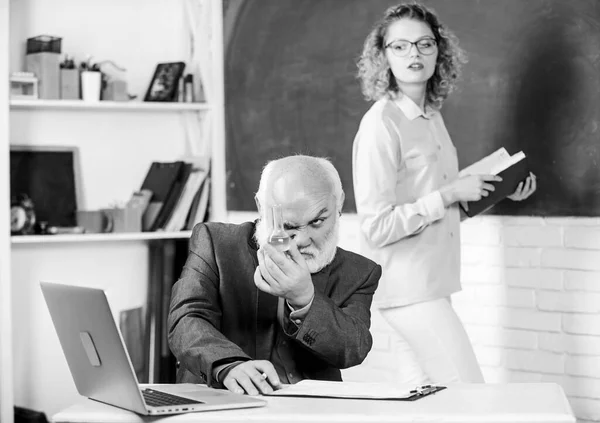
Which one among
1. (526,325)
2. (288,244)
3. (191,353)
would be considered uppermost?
(288,244)

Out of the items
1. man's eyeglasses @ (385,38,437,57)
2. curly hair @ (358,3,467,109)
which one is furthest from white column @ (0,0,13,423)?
man's eyeglasses @ (385,38,437,57)

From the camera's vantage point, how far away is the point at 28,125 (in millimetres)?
4715

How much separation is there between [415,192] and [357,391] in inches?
54.8

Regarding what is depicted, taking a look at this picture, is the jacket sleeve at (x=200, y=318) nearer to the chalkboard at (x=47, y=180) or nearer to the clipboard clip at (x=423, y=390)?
the clipboard clip at (x=423, y=390)

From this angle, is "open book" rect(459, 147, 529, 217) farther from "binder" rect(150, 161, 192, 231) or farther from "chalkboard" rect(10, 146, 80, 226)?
"chalkboard" rect(10, 146, 80, 226)

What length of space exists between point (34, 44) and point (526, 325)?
2.51 m

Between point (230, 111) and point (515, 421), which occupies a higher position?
point (230, 111)

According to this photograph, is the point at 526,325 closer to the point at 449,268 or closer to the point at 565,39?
the point at 449,268

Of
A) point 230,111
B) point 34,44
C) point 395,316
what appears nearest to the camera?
point 395,316

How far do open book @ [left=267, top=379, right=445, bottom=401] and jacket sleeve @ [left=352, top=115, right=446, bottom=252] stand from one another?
3.79 feet

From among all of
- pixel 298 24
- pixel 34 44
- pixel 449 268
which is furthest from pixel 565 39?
pixel 34 44

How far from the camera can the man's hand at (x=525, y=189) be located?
3.38 meters

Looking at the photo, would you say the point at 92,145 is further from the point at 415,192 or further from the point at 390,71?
the point at 415,192

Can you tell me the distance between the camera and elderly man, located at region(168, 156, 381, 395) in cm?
215
